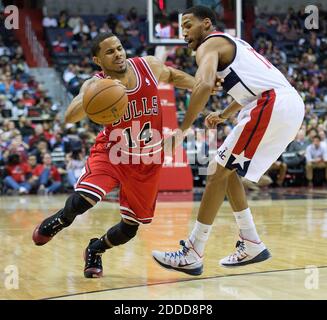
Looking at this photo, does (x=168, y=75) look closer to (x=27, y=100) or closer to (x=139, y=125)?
(x=139, y=125)

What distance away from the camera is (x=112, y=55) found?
15.1 ft

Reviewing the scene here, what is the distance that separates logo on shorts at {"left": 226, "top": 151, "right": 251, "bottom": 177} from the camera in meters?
4.34

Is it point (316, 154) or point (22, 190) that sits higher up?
point (316, 154)

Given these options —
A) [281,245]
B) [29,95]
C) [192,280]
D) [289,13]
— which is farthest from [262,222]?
[289,13]

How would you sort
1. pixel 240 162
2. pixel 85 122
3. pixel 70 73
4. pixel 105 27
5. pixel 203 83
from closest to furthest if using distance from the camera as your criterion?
1. pixel 203 83
2. pixel 240 162
3. pixel 85 122
4. pixel 70 73
5. pixel 105 27

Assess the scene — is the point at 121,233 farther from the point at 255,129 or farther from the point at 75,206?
the point at 255,129

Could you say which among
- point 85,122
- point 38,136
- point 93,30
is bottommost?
point 38,136

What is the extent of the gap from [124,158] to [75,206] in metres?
0.47

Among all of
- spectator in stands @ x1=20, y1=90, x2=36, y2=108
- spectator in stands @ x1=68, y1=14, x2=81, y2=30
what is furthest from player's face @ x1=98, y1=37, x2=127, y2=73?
spectator in stands @ x1=68, y1=14, x2=81, y2=30

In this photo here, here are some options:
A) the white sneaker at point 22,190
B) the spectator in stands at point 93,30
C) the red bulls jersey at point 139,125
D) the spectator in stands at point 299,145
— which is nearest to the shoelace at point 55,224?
the red bulls jersey at point 139,125

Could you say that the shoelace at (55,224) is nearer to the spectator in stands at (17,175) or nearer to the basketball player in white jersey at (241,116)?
the basketball player in white jersey at (241,116)

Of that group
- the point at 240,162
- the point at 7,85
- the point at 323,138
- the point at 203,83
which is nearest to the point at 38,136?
the point at 7,85

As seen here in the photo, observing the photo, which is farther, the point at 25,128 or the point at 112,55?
the point at 25,128

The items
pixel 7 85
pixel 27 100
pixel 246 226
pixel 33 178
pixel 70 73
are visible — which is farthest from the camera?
pixel 70 73
